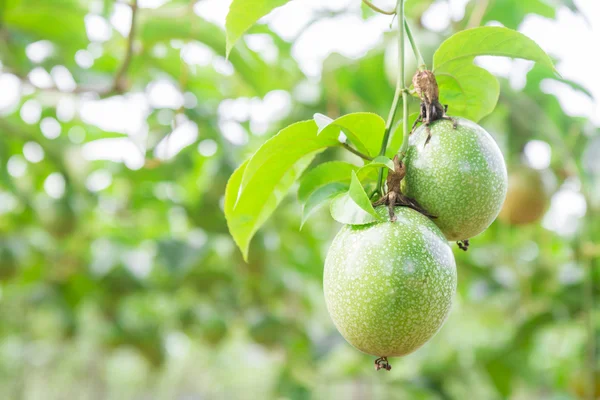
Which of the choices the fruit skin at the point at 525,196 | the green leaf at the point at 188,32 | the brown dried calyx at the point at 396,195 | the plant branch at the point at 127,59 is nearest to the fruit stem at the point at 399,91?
the brown dried calyx at the point at 396,195

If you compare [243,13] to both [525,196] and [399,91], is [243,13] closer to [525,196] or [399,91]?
[399,91]

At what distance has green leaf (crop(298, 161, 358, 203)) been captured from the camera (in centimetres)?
90

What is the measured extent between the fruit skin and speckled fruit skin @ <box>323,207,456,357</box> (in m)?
1.28

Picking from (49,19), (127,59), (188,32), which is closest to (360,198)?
(127,59)

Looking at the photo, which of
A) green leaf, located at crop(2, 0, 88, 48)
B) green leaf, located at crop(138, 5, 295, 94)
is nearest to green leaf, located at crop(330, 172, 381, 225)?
green leaf, located at crop(138, 5, 295, 94)

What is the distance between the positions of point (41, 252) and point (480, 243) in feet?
7.20

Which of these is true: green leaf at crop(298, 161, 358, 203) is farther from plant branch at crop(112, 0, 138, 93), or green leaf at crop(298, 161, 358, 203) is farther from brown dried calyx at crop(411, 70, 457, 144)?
plant branch at crop(112, 0, 138, 93)

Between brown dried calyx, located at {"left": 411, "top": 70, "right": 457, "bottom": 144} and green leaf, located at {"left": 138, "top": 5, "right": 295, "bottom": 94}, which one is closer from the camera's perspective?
brown dried calyx, located at {"left": 411, "top": 70, "right": 457, "bottom": 144}

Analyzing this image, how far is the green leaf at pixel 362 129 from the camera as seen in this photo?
0.79 meters

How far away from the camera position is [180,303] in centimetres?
394

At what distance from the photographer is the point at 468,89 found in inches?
33.7

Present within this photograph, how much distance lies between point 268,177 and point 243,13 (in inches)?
9.0

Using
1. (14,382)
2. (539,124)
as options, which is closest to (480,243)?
(539,124)

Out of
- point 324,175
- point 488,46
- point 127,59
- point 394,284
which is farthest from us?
point 127,59
